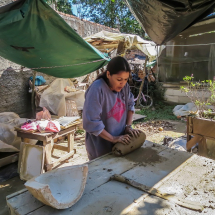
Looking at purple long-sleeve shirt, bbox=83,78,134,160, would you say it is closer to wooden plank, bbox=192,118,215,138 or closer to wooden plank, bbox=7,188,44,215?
wooden plank, bbox=7,188,44,215

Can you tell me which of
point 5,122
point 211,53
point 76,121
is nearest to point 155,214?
point 76,121

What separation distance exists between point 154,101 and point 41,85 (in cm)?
520

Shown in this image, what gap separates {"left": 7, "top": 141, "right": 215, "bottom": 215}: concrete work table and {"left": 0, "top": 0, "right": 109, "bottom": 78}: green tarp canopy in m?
1.96

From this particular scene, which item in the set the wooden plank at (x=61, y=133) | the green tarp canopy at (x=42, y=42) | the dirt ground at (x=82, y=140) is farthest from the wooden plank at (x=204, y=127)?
the dirt ground at (x=82, y=140)

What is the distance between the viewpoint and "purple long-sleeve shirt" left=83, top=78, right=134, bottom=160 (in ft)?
5.00

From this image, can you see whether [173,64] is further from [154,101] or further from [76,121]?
[76,121]

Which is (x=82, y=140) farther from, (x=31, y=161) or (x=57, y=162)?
(x=31, y=161)

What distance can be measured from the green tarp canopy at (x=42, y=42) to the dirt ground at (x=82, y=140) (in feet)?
5.34

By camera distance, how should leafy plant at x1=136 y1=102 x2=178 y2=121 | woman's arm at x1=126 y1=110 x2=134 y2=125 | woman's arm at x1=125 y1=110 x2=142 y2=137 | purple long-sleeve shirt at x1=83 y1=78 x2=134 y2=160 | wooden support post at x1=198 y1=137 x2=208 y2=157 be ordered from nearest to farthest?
1. purple long-sleeve shirt at x1=83 y1=78 x2=134 y2=160
2. woman's arm at x1=125 y1=110 x2=142 y2=137
3. woman's arm at x1=126 y1=110 x2=134 y2=125
4. wooden support post at x1=198 y1=137 x2=208 y2=157
5. leafy plant at x1=136 y1=102 x2=178 y2=121

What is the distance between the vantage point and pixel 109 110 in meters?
1.68

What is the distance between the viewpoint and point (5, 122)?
3787 mm

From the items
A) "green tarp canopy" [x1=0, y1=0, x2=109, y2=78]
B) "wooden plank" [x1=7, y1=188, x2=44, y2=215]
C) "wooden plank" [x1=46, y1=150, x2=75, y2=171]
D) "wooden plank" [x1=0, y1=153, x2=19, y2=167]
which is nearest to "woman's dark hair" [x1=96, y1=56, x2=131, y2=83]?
"wooden plank" [x1=7, y1=188, x2=44, y2=215]

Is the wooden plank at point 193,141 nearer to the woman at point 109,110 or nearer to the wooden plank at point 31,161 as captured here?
the woman at point 109,110

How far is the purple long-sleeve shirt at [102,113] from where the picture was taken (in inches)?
60.0
